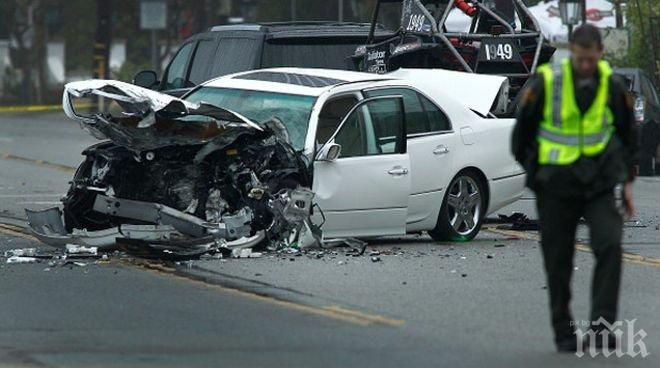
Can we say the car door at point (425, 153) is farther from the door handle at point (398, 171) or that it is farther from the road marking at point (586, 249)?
the road marking at point (586, 249)

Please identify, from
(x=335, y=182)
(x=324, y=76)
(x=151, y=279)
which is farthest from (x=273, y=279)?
(x=324, y=76)

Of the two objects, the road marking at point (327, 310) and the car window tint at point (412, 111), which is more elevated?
the car window tint at point (412, 111)

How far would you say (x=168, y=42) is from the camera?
53156 millimetres

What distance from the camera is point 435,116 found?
14039mm

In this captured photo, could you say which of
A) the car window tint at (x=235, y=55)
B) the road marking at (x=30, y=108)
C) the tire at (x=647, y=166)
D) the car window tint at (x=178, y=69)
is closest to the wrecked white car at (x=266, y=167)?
the car window tint at (x=235, y=55)

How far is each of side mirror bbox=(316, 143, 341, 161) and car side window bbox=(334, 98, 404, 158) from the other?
0.92 feet

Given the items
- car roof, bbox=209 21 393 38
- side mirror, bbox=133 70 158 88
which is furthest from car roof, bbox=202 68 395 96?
side mirror, bbox=133 70 158 88

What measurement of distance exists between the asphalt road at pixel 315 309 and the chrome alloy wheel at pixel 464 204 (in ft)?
0.82

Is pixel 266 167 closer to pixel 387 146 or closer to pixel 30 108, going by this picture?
pixel 387 146

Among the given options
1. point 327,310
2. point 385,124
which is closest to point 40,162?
Result: point 385,124

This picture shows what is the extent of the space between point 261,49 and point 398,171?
5.15 m

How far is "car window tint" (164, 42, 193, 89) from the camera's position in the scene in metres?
19.3

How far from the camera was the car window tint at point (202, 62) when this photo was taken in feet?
62.2

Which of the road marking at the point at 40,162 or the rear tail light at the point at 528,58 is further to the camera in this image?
the road marking at the point at 40,162
